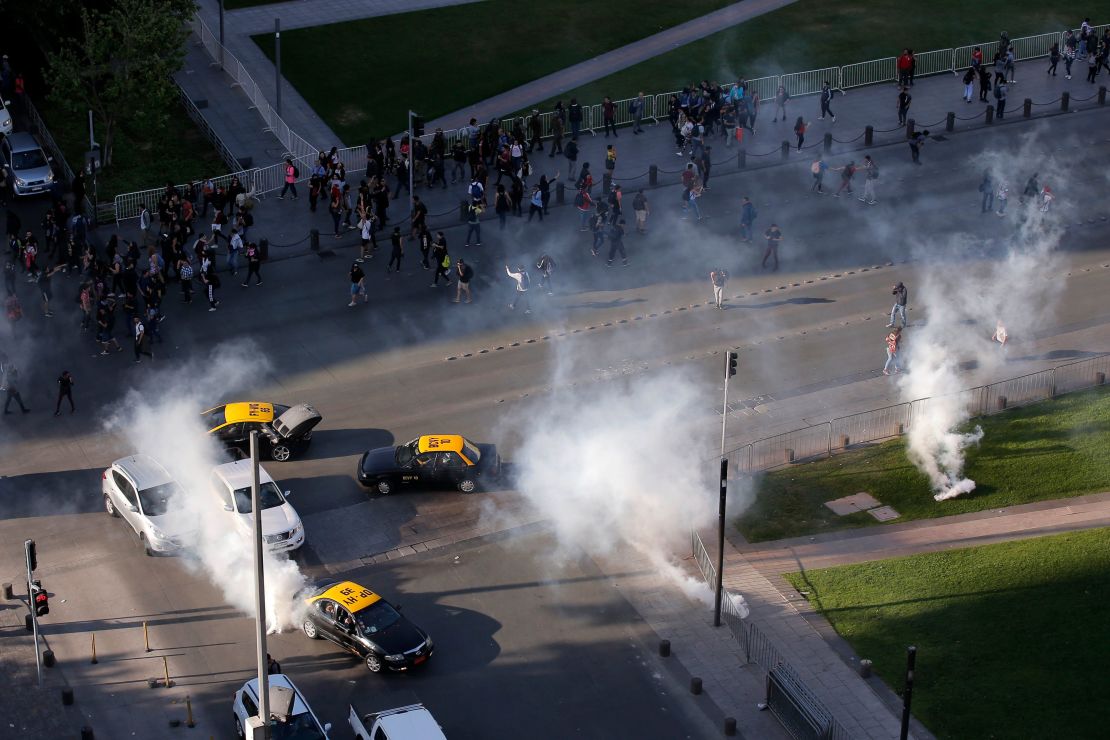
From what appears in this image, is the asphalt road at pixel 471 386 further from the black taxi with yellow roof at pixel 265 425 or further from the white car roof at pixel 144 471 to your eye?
the white car roof at pixel 144 471

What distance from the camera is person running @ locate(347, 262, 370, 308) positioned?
4128 centimetres

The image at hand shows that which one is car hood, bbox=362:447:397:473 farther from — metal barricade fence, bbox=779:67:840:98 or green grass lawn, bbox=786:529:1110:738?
metal barricade fence, bbox=779:67:840:98

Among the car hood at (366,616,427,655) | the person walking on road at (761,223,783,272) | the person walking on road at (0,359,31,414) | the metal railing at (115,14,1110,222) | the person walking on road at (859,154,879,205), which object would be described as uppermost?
the metal railing at (115,14,1110,222)

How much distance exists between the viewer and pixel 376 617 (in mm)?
28797

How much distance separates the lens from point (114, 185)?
4866 cm

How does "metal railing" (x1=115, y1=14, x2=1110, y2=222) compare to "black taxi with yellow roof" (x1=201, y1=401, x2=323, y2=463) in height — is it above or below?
above

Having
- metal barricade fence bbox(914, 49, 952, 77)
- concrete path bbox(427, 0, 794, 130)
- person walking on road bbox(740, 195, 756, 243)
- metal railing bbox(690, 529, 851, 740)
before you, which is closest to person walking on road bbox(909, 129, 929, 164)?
person walking on road bbox(740, 195, 756, 243)

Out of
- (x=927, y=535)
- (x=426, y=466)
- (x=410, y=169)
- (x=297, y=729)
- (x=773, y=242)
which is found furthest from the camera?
(x=410, y=169)

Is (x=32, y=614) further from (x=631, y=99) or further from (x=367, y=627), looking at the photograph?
(x=631, y=99)

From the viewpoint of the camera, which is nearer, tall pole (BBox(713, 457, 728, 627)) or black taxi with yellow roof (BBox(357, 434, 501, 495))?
A: tall pole (BBox(713, 457, 728, 627))

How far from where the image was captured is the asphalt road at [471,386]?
28797 mm

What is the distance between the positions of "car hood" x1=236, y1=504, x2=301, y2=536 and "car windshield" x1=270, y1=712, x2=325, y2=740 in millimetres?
6056

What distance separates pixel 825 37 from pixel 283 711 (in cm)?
4336

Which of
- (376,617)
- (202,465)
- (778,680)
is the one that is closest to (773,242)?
(202,465)
